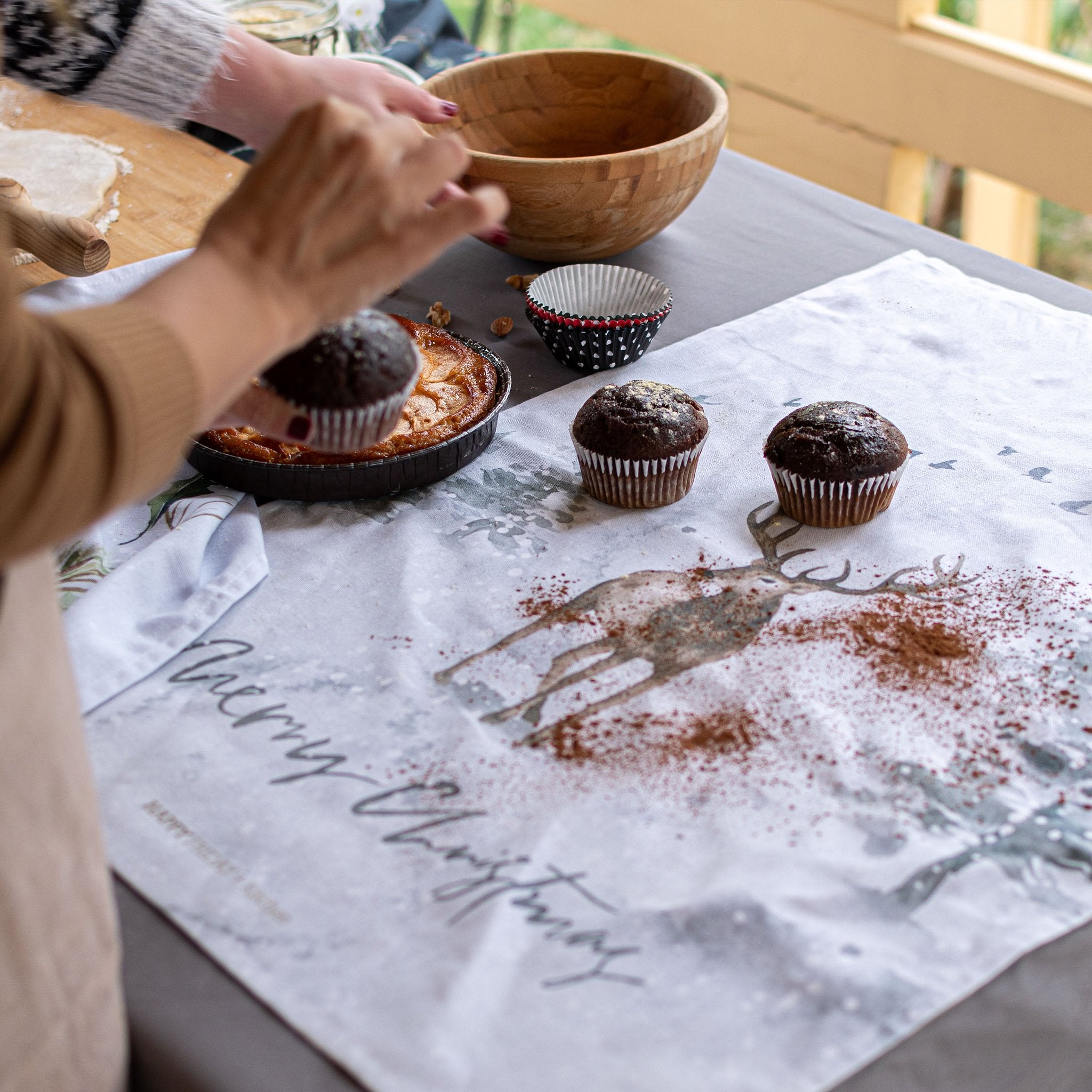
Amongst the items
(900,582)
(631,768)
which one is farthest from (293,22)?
(631,768)

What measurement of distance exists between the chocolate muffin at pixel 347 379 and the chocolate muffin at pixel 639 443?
28 centimetres

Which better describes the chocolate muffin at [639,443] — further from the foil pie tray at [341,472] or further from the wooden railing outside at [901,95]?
the wooden railing outside at [901,95]

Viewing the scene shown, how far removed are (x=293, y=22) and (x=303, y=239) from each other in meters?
1.54

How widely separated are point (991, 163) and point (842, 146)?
0.48 metres

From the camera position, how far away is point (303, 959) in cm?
80

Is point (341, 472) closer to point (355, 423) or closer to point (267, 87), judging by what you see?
point (355, 423)

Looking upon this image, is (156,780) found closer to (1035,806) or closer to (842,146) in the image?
(1035,806)

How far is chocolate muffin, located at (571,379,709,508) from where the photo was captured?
4.03 feet

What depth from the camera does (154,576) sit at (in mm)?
1134

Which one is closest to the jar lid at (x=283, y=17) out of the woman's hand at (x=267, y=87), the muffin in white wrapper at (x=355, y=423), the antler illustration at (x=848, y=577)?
the woman's hand at (x=267, y=87)

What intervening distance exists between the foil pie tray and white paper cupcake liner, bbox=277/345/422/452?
0.58ft

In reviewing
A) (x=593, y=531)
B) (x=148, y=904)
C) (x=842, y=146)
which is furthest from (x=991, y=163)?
(x=148, y=904)

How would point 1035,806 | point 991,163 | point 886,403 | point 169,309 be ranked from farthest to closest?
point 991,163 → point 886,403 → point 1035,806 → point 169,309

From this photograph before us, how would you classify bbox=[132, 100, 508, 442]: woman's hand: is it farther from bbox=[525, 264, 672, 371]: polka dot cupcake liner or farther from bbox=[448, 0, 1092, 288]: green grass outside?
bbox=[448, 0, 1092, 288]: green grass outside
